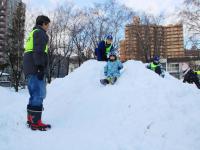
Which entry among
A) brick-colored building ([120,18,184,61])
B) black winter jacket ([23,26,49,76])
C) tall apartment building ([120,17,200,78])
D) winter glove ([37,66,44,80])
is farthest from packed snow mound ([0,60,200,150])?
brick-colored building ([120,18,184,61])

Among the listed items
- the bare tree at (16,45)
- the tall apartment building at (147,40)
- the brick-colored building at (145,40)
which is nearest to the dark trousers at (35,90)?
the bare tree at (16,45)

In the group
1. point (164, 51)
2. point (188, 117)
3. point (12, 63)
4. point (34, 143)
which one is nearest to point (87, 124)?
point (34, 143)

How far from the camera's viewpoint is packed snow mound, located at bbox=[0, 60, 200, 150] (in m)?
5.52

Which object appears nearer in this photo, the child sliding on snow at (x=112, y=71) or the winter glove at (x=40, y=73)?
the winter glove at (x=40, y=73)

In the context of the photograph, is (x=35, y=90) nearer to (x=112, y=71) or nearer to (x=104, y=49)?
(x=112, y=71)

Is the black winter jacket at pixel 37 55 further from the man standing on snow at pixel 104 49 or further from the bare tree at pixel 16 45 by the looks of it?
the bare tree at pixel 16 45

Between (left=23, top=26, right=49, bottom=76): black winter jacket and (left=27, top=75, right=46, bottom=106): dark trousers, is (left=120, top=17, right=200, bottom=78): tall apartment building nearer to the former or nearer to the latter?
(left=23, top=26, right=49, bottom=76): black winter jacket

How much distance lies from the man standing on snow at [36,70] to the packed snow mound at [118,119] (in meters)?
0.33

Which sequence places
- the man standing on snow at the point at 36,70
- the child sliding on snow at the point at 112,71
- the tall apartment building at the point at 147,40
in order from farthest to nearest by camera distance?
the tall apartment building at the point at 147,40, the child sliding on snow at the point at 112,71, the man standing on snow at the point at 36,70

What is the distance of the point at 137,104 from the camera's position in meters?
6.93

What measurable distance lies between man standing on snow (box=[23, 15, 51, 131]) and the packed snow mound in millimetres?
331

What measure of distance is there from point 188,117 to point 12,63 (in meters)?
29.7

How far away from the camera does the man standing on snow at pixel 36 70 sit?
21.7 ft

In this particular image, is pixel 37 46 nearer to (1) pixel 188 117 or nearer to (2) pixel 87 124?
(2) pixel 87 124
